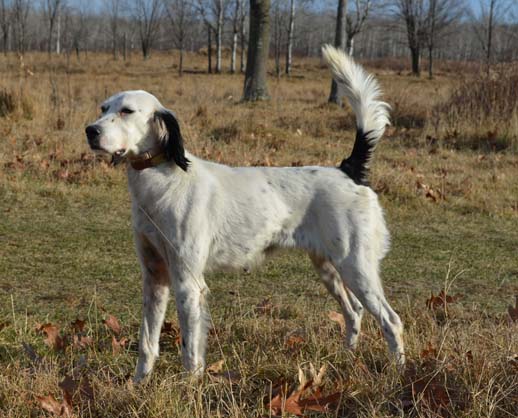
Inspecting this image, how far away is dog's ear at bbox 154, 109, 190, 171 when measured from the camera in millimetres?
3234

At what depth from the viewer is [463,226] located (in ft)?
22.0

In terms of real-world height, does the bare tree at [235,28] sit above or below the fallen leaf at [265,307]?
above

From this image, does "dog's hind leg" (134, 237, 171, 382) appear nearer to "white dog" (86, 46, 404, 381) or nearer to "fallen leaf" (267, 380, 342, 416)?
"white dog" (86, 46, 404, 381)

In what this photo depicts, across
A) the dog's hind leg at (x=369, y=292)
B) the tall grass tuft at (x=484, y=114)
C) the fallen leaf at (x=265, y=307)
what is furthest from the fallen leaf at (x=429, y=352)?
the tall grass tuft at (x=484, y=114)

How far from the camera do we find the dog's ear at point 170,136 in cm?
323

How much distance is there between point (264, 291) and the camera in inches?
190

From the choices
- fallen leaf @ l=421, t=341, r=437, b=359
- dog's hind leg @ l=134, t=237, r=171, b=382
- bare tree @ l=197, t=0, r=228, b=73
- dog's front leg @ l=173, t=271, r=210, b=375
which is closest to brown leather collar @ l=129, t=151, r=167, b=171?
dog's hind leg @ l=134, t=237, r=171, b=382

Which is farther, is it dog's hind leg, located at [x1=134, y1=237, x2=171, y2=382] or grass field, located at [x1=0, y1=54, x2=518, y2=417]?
dog's hind leg, located at [x1=134, y1=237, x2=171, y2=382]

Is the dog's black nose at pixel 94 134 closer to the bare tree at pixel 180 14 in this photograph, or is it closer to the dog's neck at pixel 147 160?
the dog's neck at pixel 147 160

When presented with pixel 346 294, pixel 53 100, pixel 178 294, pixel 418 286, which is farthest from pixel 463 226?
pixel 53 100

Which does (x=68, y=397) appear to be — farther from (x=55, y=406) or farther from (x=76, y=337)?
(x=76, y=337)

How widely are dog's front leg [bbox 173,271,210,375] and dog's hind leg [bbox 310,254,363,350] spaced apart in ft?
2.70

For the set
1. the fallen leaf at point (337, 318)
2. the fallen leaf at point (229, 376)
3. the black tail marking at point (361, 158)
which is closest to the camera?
the fallen leaf at point (229, 376)

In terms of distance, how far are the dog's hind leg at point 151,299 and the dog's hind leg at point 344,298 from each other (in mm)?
867
